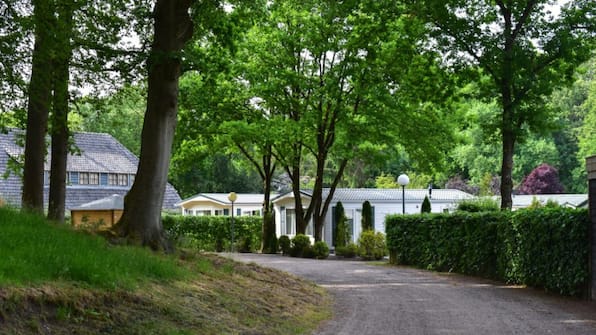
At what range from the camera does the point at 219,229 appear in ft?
131

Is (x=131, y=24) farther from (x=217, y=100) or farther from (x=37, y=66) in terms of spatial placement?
(x=217, y=100)

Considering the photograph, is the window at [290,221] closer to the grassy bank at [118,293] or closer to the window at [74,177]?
the window at [74,177]

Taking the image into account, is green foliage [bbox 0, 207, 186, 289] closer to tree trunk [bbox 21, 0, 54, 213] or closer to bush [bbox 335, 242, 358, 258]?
tree trunk [bbox 21, 0, 54, 213]

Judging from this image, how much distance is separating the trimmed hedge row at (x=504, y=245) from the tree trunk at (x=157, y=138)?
7.31m

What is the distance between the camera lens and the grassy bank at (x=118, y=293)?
22.6ft

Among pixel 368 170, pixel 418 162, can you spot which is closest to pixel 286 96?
pixel 418 162

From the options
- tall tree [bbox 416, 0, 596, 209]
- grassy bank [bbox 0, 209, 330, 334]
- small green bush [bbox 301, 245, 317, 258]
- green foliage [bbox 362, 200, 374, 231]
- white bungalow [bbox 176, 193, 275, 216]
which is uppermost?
tall tree [bbox 416, 0, 596, 209]

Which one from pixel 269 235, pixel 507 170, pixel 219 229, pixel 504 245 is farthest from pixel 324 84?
pixel 504 245

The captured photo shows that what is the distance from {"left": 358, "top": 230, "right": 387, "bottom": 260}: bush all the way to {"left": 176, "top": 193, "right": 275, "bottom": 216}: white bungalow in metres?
15.6

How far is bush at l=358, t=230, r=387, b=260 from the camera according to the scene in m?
31.0

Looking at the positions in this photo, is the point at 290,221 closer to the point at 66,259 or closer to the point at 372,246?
the point at 372,246

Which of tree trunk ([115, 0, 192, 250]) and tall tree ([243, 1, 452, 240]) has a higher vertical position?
tall tree ([243, 1, 452, 240])

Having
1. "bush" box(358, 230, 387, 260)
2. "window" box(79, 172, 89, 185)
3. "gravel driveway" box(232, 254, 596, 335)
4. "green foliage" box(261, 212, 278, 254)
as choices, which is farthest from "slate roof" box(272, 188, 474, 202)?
"gravel driveway" box(232, 254, 596, 335)

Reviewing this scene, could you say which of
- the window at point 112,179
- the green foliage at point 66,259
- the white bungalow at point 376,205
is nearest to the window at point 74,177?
the window at point 112,179
